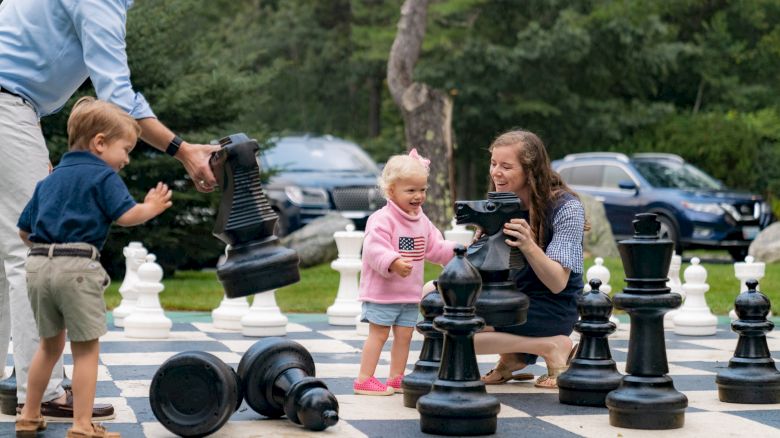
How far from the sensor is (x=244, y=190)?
335 centimetres

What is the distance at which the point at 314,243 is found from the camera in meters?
11.7

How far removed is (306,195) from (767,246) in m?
5.42

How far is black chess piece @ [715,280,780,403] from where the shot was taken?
4086 mm

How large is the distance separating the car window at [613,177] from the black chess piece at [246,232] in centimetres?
1237

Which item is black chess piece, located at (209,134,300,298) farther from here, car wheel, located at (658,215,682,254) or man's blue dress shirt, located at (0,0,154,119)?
car wheel, located at (658,215,682,254)

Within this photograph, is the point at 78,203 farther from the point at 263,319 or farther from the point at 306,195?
the point at 306,195

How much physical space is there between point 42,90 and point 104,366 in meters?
1.49

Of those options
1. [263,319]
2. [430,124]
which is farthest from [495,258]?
[430,124]

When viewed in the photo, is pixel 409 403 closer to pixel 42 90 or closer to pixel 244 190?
pixel 244 190

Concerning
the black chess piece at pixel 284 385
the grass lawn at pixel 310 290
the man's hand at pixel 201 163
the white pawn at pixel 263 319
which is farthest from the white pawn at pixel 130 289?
the man's hand at pixel 201 163

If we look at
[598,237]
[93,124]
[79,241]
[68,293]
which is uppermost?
[93,124]

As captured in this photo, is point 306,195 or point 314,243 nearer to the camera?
point 314,243

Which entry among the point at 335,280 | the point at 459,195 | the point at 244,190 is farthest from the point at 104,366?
the point at 459,195

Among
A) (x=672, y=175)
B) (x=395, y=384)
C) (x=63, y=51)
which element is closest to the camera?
(x=63, y=51)
